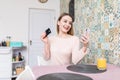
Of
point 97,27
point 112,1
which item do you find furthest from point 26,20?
point 112,1

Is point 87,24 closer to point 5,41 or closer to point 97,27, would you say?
point 97,27

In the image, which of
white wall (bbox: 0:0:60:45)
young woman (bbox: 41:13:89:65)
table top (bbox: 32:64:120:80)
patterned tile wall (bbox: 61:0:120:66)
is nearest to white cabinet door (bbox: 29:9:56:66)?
white wall (bbox: 0:0:60:45)

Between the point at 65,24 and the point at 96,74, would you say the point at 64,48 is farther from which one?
the point at 96,74

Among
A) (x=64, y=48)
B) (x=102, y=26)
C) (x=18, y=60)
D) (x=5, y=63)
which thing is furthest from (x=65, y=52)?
(x=18, y=60)

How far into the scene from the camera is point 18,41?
4609 mm

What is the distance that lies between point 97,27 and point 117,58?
633mm

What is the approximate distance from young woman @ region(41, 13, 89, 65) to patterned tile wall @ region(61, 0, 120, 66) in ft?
1.21

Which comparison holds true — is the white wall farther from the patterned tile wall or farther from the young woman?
the young woman

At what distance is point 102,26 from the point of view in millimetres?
2402

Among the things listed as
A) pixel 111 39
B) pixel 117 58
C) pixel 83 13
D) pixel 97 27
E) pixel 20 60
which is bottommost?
pixel 20 60

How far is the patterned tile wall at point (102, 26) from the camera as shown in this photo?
6.85 ft

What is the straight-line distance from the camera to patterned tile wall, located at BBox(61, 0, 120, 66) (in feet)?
6.85

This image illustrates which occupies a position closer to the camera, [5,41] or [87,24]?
[87,24]

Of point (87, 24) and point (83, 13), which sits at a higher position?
point (83, 13)
